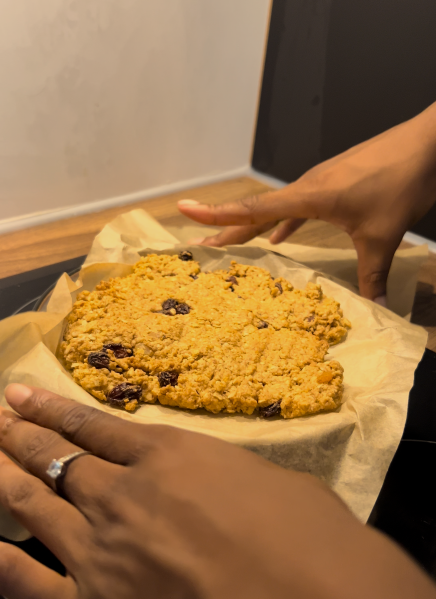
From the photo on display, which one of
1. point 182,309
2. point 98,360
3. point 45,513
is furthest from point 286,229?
point 45,513

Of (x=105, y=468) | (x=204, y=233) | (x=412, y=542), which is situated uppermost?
(x=105, y=468)

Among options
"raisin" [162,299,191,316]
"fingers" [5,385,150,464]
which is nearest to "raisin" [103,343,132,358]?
"raisin" [162,299,191,316]

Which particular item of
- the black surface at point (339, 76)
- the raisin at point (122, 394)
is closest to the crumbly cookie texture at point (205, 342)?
the raisin at point (122, 394)

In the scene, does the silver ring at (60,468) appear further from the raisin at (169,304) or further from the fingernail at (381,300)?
the fingernail at (381,300)

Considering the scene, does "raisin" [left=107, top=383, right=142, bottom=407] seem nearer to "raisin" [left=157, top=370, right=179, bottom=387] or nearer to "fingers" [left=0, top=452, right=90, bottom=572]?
"raisin" [left=157, top=370, right=179, bottom=387]

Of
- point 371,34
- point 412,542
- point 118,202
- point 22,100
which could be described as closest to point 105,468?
point 412,542

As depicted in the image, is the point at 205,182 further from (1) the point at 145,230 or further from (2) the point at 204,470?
(2) the point at 204,470

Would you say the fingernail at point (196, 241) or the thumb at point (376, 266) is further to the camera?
the fingernail at point (196, 241)
